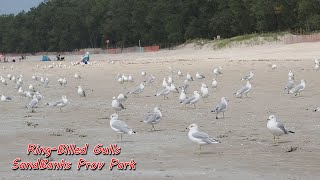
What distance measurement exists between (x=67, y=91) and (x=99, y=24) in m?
103

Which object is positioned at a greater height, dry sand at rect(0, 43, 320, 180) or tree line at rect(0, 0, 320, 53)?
tree line at rect(0, 0, 320, 53)

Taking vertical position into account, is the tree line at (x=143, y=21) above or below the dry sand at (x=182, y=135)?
above

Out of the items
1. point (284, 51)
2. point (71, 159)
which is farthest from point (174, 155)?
point (284, 51)

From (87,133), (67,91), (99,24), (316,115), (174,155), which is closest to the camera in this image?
(174,155)

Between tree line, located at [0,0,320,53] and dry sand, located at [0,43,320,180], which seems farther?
tree line, located at [0,0,320,53]

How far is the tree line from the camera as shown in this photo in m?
76.6

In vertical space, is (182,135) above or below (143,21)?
below

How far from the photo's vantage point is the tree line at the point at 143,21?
76.6m

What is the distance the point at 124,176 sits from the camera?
29.9 ft

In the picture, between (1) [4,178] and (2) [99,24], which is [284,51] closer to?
(1) [4,178]

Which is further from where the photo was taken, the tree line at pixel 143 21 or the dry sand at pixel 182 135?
the tree line at pixel 143 21

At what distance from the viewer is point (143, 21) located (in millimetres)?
106875

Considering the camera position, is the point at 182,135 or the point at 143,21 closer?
the point at 182,135

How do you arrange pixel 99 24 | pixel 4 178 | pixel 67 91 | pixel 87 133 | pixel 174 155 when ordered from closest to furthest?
pixel 4 178 < pixel 174 155 < pixel 87 133 < pixel 67 91 < pixel 99 24
